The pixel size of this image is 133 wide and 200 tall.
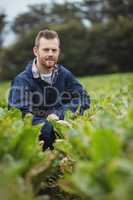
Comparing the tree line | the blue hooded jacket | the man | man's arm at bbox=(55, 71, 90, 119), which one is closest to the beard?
the man

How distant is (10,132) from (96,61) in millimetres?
37655

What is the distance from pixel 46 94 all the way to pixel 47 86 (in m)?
0.09

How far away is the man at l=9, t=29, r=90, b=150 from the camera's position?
5.34 meters

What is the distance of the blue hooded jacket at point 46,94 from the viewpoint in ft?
17.1

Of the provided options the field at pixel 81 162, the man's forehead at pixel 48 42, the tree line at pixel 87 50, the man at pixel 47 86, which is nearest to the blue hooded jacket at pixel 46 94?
the man at pixel 47 86

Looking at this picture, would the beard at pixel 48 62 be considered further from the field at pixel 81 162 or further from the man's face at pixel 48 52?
the field at pixel 81 162

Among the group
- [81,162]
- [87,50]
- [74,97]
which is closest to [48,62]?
[74,97]

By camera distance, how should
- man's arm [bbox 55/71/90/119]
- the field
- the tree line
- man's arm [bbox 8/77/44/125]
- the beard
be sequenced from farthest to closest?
1. the tree line
2. the beard
3. man's arm [bbox 55/71/90/119]
4. man's arm [bbox 8/77/44/125]
5. the field

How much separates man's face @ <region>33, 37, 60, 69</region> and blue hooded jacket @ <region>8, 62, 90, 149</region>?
0.14 metres

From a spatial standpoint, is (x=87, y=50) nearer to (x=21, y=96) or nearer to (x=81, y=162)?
(x=21, y=96)

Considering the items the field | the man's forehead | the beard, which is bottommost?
the field

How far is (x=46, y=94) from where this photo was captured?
5.62 m

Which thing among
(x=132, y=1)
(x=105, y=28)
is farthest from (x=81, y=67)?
(x=132, y=1)

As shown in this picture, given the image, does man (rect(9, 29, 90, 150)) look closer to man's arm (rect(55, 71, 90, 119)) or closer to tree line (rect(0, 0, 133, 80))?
man's arm (rect(55, 71, 90, 119))
